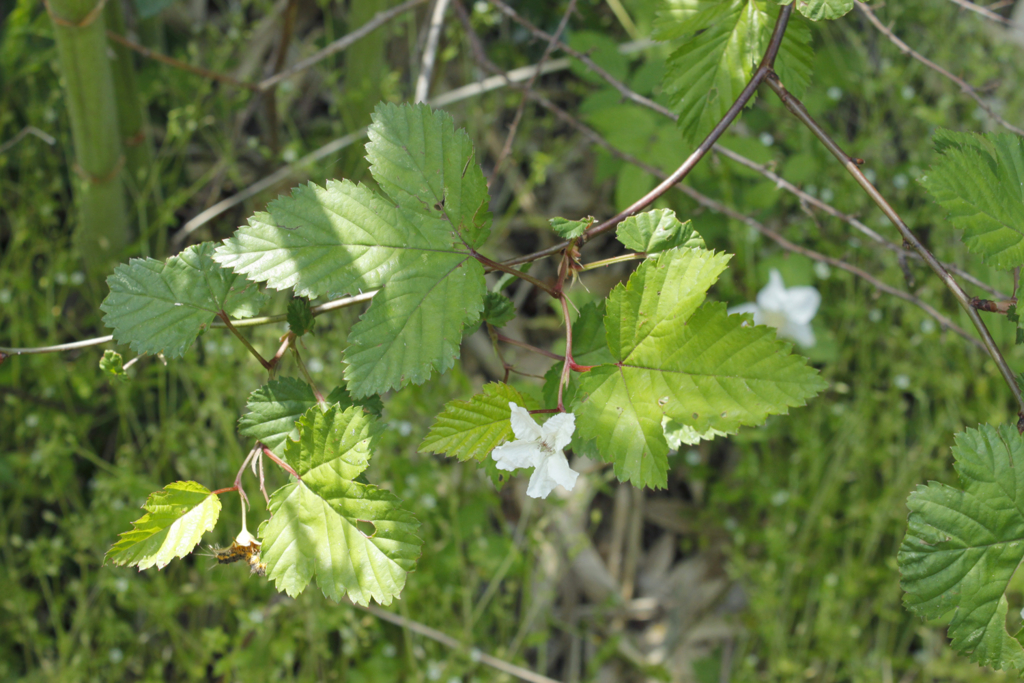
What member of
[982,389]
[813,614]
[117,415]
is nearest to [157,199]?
[117,415]

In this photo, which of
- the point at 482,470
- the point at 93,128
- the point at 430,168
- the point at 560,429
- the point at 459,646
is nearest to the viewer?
the point at 560,429

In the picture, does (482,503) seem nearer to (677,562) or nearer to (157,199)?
(677,562)

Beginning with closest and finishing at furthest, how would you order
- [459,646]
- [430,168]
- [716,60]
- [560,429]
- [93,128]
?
1. [560,429]
2. [430,168]
3. [716,60]
4. [93,128]
5. [459,646]

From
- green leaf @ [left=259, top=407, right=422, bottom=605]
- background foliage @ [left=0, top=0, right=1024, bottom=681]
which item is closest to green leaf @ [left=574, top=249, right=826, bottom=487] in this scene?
green leaf @ [left=259, top=407, right=422, bottom=605]

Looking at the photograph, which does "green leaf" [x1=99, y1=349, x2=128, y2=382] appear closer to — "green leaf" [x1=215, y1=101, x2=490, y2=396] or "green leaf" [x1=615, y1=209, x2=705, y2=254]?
"green leaf" [x1=215, y1=101, x2=490, y2=396]

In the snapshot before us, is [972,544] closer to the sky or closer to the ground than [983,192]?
closer to the ground

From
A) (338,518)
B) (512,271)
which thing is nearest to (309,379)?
(338,518)

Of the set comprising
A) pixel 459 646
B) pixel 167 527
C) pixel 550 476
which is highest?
pixel 550 476

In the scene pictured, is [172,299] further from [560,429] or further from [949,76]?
[949,76]

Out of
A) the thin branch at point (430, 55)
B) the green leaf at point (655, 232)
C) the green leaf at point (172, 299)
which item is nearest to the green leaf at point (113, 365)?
the green leaf at point (172, 299)
